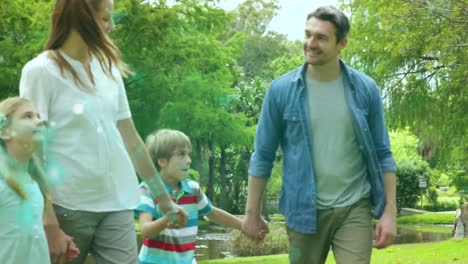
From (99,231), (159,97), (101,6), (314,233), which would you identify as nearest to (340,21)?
(314,233)

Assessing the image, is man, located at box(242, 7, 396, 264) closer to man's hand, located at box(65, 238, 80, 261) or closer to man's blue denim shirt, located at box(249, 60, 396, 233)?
man's blue denim shirt, located at box(249, 60, 396, 233)

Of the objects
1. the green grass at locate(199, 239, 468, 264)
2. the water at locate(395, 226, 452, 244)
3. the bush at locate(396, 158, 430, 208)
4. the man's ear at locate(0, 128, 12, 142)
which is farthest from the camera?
the bush at locate(396, 158, 430, 208)

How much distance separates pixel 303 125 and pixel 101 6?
1.28m

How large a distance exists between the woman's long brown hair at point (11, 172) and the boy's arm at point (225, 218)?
142 cm

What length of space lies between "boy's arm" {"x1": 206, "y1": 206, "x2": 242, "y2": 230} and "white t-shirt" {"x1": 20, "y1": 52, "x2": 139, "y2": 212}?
1.31 m

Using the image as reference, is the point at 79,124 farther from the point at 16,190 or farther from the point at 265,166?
the point at 265,166

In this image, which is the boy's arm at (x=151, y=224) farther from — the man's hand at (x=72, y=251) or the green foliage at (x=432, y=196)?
the green foliage at (x=432, y=196)

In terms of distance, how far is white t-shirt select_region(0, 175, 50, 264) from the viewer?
11.2 ft

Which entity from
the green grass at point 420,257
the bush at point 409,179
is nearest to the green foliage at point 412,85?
the green grass at point 420,257

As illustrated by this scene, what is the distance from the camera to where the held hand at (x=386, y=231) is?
4.57 meters

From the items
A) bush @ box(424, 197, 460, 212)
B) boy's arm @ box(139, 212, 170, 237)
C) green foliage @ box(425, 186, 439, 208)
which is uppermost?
boy's arm @ box(139, 212, 170, 237)

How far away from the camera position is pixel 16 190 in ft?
11.4

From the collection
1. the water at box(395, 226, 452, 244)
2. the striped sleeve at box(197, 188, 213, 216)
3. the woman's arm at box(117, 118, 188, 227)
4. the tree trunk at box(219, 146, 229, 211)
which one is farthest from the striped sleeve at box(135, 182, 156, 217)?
the tree trunk at box(219, 146, 229, 211)

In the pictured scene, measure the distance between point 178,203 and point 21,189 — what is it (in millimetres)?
1303
